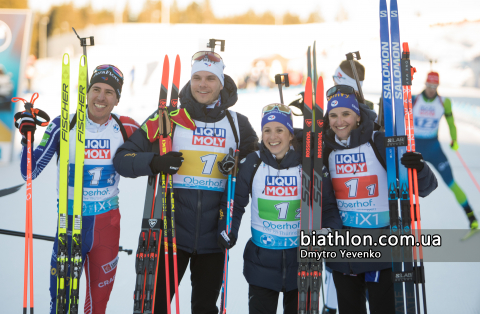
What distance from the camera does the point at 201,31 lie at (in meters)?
19.8

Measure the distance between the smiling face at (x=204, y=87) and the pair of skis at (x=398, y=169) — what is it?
3.58 ft

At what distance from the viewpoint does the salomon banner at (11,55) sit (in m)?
7.36

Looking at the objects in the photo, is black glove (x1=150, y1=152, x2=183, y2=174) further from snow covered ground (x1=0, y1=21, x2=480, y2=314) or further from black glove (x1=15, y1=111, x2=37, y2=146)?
snow covered ground (x1=0, y1=21, x2=480, y2=314)

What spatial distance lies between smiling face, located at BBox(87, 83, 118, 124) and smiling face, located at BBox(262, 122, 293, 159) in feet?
3.26

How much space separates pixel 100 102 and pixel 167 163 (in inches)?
25.0

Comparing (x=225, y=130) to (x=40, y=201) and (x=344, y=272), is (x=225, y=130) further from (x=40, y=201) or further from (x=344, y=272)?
(x=40, y=201)

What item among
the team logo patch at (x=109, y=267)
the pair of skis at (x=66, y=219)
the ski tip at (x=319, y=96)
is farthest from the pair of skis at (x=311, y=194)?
the pair of skis at (x=66, y=219)

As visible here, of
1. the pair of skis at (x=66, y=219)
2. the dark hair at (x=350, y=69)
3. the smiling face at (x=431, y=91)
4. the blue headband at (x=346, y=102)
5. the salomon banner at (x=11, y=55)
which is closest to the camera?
the pair of skis at (x=66, y=219)

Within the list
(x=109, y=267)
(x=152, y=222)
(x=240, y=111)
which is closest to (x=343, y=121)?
(x=152, y=222)

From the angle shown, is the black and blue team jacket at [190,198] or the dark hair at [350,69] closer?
the black and blue team jacket at [190,198]

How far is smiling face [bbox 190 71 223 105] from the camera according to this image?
2334 mm

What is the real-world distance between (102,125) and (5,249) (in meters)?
2.97

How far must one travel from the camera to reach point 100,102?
92.3 inches

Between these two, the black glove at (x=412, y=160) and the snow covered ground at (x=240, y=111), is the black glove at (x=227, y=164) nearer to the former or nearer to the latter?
the black glove at (x=412, y=160)
